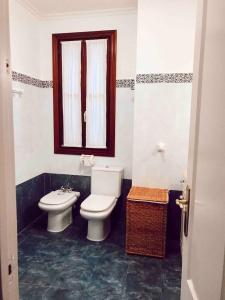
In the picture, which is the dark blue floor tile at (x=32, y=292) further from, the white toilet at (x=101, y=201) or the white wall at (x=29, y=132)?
the white wall at (x=29, y=132)

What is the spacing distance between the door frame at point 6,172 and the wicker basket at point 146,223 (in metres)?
1.72

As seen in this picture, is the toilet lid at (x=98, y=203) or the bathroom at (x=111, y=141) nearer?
the bathroom at (x=111, y=141)

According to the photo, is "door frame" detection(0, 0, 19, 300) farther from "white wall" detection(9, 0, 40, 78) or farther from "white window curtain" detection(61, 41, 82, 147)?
"white window curtain" detection(61, 41, 82, 147)

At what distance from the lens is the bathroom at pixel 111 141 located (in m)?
2.24

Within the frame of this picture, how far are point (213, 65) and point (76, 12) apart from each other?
283cm

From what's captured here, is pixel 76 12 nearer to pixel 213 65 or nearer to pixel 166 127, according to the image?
pixel 166 127

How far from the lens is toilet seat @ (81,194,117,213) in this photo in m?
2.69

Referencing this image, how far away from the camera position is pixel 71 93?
3326 mm

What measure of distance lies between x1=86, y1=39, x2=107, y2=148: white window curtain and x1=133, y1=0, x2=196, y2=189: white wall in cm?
60

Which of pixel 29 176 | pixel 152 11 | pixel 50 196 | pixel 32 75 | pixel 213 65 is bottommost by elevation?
pixel 50 196

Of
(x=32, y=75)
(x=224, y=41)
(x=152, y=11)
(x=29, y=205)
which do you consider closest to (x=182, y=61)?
(x=152, y=11)

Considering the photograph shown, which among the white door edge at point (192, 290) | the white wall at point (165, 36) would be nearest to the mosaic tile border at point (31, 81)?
the white wall at point (165, 36)

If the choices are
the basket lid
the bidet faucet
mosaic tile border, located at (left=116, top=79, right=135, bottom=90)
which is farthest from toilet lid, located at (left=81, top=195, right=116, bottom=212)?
mosaic tile border, located at (left=116, top=79, right=135, bottom=90)

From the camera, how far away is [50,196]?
309 centimetres
